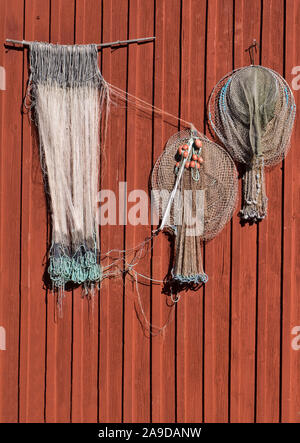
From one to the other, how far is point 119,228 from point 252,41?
5.81 ft

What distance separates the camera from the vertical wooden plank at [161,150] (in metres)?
3.19

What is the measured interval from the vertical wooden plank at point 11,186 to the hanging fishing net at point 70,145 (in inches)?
7.5

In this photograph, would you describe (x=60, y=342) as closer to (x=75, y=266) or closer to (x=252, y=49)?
(x=75, y=266)

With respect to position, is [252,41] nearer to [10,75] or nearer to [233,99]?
[233,99]

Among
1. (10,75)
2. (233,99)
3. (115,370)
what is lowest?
(115,370)

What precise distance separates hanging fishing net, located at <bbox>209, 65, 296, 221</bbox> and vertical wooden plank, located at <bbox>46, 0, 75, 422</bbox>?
1.30m

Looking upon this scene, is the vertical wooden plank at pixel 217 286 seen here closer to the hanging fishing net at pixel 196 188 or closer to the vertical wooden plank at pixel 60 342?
the hanging fishing net at pixel 196 188

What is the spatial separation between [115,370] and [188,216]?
134cm

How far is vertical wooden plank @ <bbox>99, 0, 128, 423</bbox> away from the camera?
3.21 meters

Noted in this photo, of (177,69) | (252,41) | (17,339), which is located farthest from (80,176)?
(252,41)

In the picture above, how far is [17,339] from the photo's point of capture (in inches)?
128

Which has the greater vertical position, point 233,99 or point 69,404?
point 233,99

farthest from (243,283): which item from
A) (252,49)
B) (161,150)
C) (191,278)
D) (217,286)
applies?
(252,49)

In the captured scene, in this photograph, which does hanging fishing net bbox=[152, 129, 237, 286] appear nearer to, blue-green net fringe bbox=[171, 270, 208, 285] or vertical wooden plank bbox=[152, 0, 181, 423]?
blue-green net fringe bbox=[171, 270, 208, 285]
